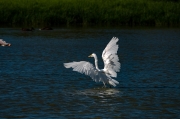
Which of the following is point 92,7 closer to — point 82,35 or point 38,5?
point 38,5

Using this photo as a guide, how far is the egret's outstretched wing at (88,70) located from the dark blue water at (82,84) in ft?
1.03

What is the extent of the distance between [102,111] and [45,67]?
294 inches

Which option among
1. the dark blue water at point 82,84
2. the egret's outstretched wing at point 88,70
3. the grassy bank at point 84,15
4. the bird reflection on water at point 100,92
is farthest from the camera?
the grassy bank at point 84,15

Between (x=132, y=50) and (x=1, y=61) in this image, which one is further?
(x=132, y=50)

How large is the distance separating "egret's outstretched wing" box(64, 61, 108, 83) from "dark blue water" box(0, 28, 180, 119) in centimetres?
31

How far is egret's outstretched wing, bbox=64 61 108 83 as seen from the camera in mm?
15133

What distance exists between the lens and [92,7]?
144ft

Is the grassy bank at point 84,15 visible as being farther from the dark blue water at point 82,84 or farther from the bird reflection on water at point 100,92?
the bird reflection on water at point 100,92

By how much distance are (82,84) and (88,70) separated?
1202 millimetres

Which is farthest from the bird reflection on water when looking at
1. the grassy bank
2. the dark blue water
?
the grassy bank

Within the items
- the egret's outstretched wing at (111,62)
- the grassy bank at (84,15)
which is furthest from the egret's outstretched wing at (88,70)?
the grassy bank at (84,15)

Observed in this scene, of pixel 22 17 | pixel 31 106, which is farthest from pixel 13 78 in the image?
pixel 22 17

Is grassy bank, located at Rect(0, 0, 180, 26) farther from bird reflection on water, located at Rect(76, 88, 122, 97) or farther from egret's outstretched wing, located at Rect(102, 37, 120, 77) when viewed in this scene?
bird reflection on water, located at Rect(76, 88, 122, 97)

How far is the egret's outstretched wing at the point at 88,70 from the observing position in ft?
49.6
